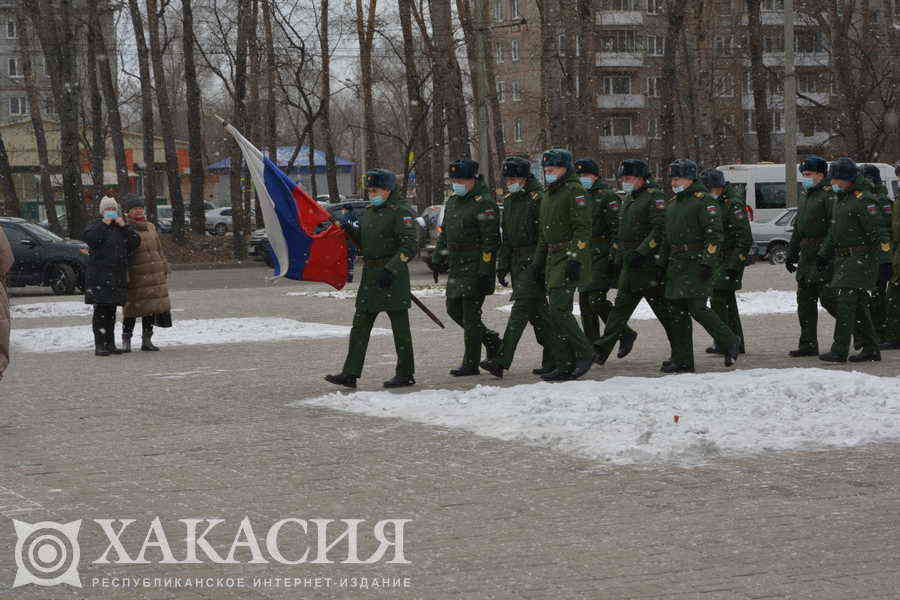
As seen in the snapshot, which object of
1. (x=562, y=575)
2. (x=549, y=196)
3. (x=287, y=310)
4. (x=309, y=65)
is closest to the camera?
(x=562, y=575)

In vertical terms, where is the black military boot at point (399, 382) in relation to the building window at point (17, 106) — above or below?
below

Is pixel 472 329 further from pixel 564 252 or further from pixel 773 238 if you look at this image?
pixel 773 238

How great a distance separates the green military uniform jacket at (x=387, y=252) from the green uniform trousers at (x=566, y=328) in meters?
1.16

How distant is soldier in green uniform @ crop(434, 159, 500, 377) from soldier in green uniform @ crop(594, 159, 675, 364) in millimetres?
1310

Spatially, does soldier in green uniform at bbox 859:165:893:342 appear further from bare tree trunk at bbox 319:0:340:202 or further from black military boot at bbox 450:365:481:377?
bare tree trunk at bbox 319:0:340:202

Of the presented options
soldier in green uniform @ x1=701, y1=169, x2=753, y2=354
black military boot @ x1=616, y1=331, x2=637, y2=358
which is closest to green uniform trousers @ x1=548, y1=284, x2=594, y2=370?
black military boot @ x1=616, y1=331, x2=637, y2=358

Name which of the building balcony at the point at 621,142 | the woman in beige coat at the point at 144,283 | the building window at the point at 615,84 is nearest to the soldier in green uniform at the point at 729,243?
the woman in beige coat at the point at 144,283

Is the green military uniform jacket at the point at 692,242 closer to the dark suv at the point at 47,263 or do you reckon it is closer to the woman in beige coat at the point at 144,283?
the woman in beige coat at the point at 144,283

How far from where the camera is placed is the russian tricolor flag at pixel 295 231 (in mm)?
12016

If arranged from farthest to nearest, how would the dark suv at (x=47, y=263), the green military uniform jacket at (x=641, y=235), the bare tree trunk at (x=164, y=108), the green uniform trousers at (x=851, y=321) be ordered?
the bare tree trunk at (x=164, y=108) < the dark suv at (x=47, y=263) < the green uniform trousers at (x=851, y=321) < the green military uniform jacket at (x=641, y=235)

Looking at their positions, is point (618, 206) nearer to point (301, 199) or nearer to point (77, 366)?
point (301, 199)

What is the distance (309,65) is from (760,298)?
3633 centimetres

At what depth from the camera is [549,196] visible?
11.2 metres

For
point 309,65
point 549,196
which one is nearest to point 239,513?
point 549,196
